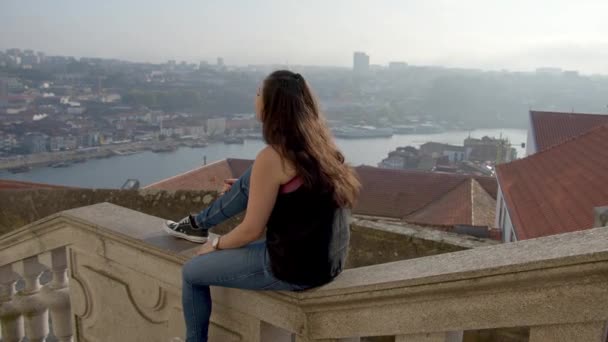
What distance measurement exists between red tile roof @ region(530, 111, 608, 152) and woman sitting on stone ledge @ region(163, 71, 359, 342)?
1930cm

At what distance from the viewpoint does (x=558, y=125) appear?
20922mm

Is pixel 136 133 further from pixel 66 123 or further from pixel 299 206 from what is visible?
pixel 299 206

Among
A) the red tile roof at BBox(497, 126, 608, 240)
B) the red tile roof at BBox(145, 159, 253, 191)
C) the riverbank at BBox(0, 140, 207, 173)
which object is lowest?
the riverbank at BBox(0, 140, 207, 173)

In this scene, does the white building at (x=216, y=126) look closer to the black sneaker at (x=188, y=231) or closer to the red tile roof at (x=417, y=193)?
the red tile roof at (x=417, y=193)

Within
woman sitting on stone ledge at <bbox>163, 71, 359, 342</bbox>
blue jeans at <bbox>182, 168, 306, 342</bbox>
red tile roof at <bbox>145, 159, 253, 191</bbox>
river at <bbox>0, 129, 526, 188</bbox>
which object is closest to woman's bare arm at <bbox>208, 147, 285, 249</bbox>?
woman sitting on stone ledge at <bbox>163, 71, 359, 342</bbox>

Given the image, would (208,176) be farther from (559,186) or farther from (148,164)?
(148,164)

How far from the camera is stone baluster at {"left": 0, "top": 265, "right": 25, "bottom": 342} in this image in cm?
301

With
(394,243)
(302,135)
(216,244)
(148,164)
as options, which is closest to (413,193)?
(394,243)

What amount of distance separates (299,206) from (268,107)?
1.30 feet

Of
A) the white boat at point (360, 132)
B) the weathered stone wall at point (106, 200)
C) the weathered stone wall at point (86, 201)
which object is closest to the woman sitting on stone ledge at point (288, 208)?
the weathered stone wall at point (106, 200)

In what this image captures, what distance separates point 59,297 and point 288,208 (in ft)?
5.64

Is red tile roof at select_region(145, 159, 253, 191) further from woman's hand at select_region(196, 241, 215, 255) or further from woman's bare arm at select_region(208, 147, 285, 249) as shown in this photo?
woman's bare arm at select_region(208, 147, 285, 249)

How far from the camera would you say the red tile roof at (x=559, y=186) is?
8.71 meters

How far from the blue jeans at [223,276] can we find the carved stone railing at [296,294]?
6 centimetres
